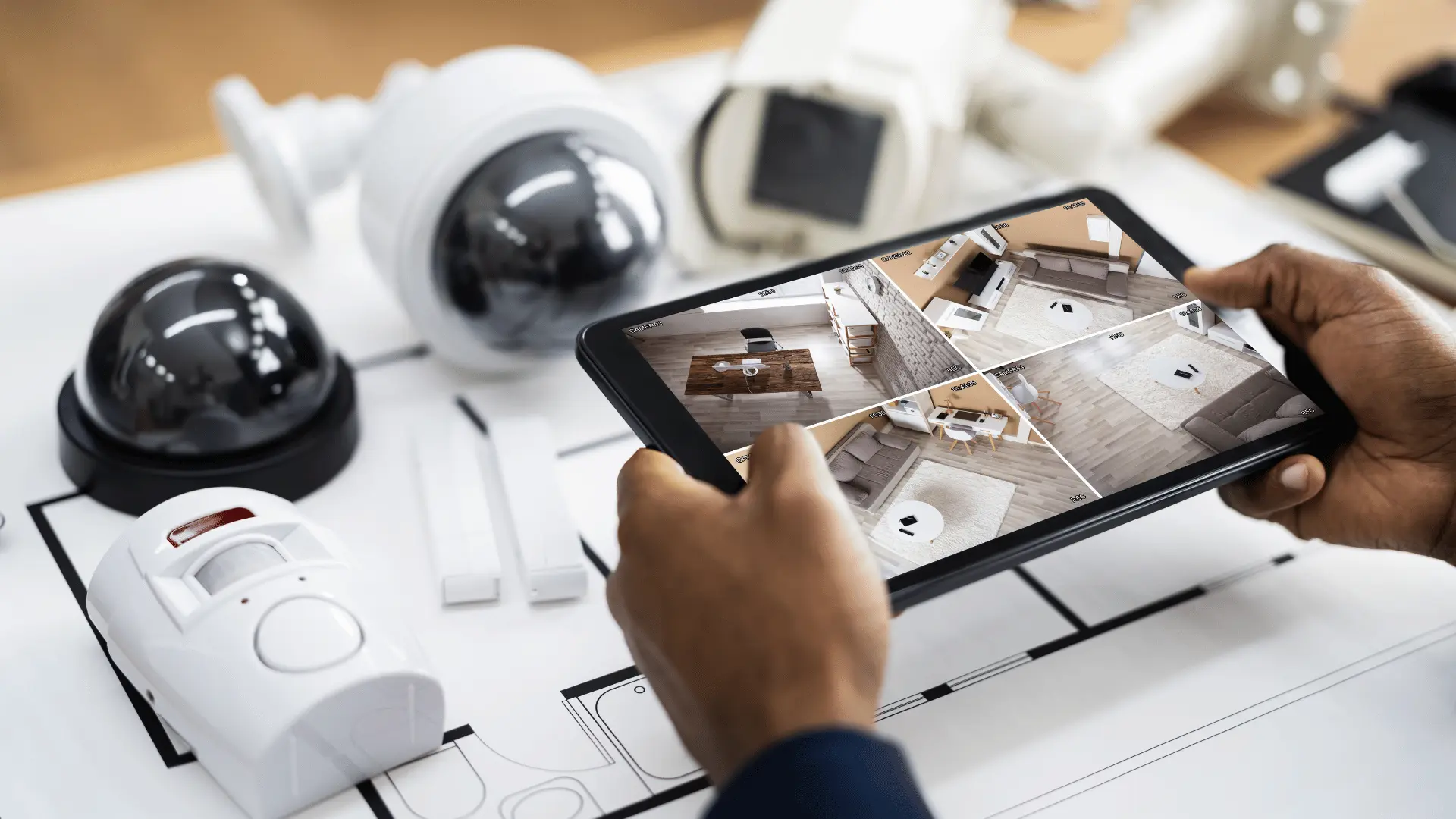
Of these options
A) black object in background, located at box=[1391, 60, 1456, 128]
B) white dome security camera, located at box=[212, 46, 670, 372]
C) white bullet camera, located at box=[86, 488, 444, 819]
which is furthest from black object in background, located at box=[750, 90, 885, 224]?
black object in background, located at box=[1391, 60, 1456, 128]

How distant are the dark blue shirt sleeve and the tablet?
87 millimetres

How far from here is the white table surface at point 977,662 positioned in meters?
0.53

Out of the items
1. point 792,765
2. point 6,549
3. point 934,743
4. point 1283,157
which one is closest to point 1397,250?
point 1283,157

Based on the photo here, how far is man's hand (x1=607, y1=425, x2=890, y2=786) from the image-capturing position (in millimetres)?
422

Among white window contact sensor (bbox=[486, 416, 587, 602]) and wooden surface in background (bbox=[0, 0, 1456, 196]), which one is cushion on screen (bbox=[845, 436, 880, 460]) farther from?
wooden surface in background (bbox=[0, 0, 1456, 196])

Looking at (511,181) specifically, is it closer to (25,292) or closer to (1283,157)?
(25,292)

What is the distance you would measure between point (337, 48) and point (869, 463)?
53.0 inches

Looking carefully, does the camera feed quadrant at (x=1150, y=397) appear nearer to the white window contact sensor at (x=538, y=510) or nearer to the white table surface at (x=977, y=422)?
the white table surface at (x=977, y=422)

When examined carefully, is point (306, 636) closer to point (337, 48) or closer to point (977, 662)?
point (977, 662)

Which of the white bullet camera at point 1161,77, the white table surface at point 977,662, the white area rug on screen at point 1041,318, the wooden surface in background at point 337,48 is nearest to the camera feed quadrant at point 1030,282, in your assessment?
the white area rug on screen at point 1041,318

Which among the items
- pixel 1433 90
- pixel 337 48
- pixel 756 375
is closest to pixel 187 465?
pixel 756 375

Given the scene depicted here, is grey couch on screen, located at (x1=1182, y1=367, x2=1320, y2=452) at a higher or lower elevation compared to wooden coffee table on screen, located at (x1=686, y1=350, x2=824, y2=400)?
lower

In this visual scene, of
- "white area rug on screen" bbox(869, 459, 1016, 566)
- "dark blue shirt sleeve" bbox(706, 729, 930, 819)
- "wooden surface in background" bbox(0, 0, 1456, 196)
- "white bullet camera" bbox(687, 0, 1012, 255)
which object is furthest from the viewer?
"wooden surface in background" bbox(0, 0, 1456, 196)

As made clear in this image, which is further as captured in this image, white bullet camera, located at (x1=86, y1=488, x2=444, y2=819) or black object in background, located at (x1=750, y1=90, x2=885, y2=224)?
black object in background, located at (x1=750, y1=90, x2=885, y2=224)
